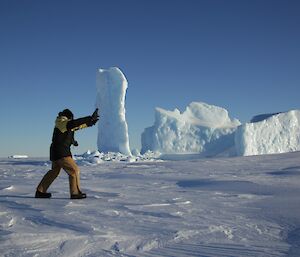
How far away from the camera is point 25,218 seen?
8.78ft

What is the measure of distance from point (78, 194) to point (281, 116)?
103ft

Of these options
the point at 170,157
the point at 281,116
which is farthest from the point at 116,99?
the point at 281,116

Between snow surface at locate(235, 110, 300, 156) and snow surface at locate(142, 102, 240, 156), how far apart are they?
4923mm

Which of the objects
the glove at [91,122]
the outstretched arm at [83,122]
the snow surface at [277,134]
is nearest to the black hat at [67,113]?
A: the outstretched arm at [83,122]

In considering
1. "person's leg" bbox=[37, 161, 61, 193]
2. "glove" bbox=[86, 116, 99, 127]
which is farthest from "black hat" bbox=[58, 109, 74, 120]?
"person's leg" bbox=[37, 161, 61, 193]

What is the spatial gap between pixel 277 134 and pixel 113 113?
1505cm

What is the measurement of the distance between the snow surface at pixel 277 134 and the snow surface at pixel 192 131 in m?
4.92

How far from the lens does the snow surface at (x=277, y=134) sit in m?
A: 31.9

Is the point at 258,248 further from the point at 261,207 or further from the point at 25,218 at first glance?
the point at 25,218

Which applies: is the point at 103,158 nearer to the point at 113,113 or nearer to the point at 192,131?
the point at 113,113

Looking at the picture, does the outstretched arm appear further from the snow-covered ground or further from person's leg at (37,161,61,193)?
the snow-covered ground

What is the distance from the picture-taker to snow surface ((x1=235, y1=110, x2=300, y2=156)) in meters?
31.9

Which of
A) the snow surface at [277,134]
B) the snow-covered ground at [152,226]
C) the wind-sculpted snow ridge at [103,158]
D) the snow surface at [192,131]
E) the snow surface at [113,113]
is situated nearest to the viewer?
the snow-covered ground at [152,226]

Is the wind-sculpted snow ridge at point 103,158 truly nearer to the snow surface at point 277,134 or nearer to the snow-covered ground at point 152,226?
the snow surface at point 277,134
